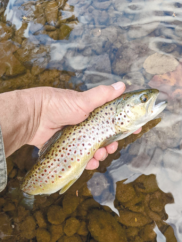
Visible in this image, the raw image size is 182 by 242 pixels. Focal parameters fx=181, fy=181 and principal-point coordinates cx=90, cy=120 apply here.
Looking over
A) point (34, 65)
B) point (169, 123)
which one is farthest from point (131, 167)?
point (34, 65)

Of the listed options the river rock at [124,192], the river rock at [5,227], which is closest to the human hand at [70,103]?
the river rock at [124,192]

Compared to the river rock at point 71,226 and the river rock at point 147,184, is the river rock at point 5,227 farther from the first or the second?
the river rock at point 147,184

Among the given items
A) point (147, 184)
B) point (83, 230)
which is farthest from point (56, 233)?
point (147, 184)

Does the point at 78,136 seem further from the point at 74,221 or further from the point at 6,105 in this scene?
the point at 74,221

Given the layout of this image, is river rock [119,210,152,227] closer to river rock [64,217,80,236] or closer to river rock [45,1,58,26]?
river rock [64,217,80,236]

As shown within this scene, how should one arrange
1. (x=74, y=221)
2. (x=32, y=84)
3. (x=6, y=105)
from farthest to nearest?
(x=32, y=84), (x=74, y=221), (x=6, y=105)

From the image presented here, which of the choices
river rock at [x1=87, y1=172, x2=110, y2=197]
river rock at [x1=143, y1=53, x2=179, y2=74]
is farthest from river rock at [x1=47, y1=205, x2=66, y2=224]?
river rock at [x1=143, y1=53, x2=179, y2=74]
